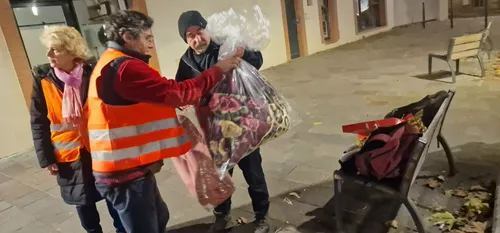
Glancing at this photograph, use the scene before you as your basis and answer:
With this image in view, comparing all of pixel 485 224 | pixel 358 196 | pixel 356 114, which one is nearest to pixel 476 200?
pixel 485 224

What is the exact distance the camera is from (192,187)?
2305mm

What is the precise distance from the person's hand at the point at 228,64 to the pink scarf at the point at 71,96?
31.6 inches

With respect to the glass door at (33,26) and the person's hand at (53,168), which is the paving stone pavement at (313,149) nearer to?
the person's hand at (53,168)

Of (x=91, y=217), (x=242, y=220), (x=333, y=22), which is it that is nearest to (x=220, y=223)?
(x=242, y=220)

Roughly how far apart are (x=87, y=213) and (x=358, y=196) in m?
1.89

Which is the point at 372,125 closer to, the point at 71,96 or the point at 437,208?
the point at 437,208

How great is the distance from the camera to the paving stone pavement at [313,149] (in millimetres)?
3100

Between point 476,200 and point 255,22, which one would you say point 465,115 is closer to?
point 476,200

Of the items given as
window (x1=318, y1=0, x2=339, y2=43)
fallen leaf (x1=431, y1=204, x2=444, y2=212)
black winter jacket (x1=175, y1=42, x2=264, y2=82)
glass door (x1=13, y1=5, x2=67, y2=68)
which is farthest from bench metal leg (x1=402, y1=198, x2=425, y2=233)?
window (x1=318, y1=0, x2=339, y2=43)

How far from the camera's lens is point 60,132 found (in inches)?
87.1

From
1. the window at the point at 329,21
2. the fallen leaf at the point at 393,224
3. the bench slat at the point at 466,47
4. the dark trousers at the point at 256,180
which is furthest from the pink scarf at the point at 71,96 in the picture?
the window at the point at 329,21

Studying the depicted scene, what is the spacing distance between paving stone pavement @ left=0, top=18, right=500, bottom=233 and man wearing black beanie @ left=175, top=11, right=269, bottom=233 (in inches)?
10.8

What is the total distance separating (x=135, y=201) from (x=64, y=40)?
38.0 inches

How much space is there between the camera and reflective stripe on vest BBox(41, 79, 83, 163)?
2.16 meters
